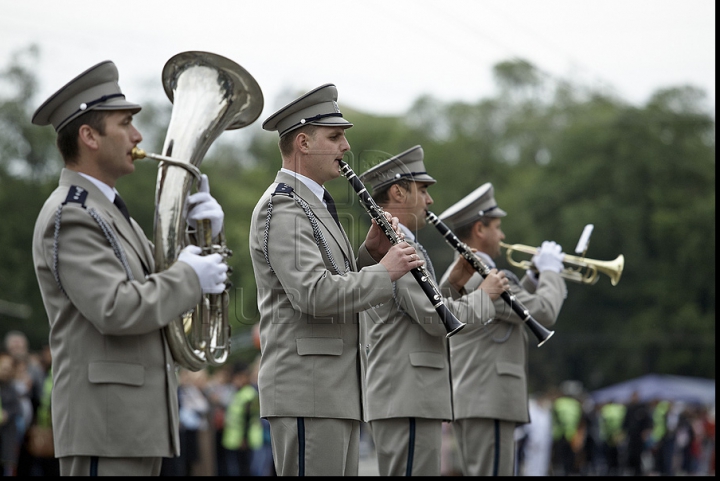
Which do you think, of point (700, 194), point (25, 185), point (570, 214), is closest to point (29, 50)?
point (25, 185)

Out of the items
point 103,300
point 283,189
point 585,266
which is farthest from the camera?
point 585,266

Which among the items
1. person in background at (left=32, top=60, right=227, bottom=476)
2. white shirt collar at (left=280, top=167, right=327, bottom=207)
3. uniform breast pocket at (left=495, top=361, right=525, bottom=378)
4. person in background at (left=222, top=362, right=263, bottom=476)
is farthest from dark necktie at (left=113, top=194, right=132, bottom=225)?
person in background at (left=222, top=362, right=263, bottom=476)

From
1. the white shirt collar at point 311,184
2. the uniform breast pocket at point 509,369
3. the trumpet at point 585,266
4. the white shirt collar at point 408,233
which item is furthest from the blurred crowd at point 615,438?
the white shirt collar at point 311,184

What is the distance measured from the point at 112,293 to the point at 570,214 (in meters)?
33.0

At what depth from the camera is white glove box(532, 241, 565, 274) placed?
7.44 m

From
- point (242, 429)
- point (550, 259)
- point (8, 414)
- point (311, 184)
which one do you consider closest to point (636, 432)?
point (242, 429)

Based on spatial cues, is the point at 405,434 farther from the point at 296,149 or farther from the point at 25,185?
the point at 25,185

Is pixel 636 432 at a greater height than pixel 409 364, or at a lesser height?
lesser

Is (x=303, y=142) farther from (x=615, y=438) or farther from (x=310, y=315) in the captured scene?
(x=615, y=438)

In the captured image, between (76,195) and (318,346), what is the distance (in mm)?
1345

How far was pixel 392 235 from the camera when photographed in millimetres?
5066

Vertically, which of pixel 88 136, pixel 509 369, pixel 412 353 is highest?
pixel 88 136

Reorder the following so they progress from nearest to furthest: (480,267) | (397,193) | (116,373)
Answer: (116,373)
(397,193)
(480,267)

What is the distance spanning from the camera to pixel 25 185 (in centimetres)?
3300
